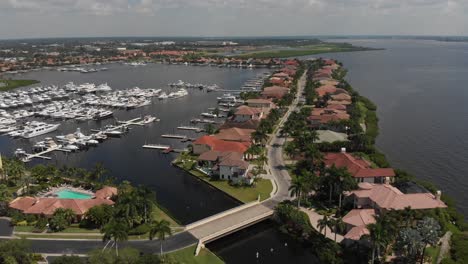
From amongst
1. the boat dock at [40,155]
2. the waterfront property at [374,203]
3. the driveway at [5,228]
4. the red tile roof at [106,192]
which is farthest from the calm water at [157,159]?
the driveway at [5,228]

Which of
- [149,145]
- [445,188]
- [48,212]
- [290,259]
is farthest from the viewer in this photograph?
[149,145]

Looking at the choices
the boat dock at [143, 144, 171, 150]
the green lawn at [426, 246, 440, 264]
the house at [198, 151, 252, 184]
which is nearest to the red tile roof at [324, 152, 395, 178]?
the house at [198, 151, 252, 184]

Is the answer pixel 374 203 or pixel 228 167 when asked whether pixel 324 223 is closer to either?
pixel 374 203

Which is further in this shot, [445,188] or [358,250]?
[445,188]

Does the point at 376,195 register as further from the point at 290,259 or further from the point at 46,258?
the point at 46,258

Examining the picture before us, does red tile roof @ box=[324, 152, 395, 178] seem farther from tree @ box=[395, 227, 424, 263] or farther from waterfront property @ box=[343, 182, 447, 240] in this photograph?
tree @ box=[395, 227, 424, 263]

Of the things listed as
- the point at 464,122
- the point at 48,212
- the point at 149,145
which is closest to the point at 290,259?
the point at 48,212

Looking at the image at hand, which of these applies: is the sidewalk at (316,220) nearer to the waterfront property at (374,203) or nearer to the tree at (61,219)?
the waterfront property at (374,203)
